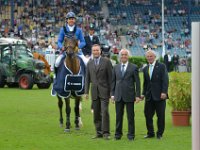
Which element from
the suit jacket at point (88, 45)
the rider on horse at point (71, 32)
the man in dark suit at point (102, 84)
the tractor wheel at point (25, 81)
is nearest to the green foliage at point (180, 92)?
the rider on horse at point (71, 32)

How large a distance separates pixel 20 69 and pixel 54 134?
14793 millimetres

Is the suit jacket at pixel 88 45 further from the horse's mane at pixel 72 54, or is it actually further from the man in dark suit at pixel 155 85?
the man in dark suit at pixel 155 85

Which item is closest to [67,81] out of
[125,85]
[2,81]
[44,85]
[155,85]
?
[125,85]

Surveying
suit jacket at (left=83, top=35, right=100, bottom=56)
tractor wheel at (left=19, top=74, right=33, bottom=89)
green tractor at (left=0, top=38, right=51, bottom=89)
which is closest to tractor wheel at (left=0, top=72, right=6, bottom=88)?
green tractor at (left=0, top=38, right=51, bottom=89)

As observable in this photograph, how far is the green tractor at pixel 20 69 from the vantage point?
2598 centimetres

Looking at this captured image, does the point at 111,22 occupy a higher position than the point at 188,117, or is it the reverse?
the point at 111,22

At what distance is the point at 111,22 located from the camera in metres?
54.8

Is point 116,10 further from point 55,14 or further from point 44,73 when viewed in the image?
point 44,73

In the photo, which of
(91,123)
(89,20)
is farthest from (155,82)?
(89,20)

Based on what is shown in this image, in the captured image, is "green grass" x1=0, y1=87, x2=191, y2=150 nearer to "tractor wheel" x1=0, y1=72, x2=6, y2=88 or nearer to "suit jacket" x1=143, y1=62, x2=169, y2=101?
"suit jacket" x1=143, y1=62, x2=169, y2=101

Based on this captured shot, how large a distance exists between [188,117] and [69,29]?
312 centimetres

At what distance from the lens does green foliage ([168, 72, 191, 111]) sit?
12664 millimetres

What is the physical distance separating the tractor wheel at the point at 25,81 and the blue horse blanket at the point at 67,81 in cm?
1344

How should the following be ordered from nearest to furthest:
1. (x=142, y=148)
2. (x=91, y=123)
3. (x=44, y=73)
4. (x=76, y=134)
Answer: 1. (x=142, y=148)
2. (x=76, y=134)
3. (x=91, y=123)
4. (x=44, y=73)
